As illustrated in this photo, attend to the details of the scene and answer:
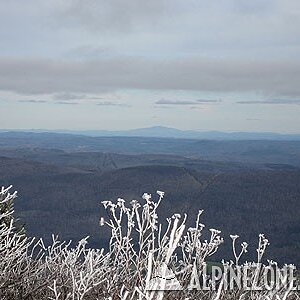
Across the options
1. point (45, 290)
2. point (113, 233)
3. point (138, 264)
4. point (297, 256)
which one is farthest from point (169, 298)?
point (297, 256)

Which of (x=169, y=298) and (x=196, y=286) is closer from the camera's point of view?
(x=169, y=298)

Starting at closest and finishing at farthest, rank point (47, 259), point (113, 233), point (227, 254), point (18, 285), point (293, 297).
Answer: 1. point (113, 233)
2. point (18, 285)
3. point (293, 297)
4. point (47, 259)
5. point (227, 254)

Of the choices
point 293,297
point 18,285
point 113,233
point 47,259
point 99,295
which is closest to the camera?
point 113,233

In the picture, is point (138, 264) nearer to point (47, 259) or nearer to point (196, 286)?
point (196, 286)

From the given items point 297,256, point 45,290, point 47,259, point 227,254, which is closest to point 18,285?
point 45,290

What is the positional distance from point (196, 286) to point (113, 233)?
1.29 m

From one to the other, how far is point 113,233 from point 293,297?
327 centimetres

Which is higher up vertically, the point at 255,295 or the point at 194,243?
the point at 194,243

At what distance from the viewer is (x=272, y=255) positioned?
521 feet

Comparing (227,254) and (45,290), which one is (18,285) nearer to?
(45,290)

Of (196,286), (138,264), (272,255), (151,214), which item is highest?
(151,214)
